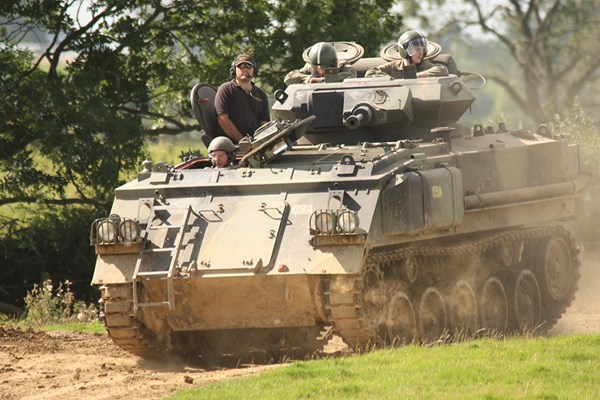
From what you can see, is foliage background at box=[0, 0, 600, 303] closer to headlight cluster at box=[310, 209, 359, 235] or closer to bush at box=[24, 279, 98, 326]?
bush at box=[24, 279, 98, 326]

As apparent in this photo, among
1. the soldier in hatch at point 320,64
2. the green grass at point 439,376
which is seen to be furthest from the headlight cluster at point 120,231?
the soldier in hatch at point 320,64

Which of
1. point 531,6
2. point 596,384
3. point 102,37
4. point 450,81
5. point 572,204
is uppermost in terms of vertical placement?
point 531,6

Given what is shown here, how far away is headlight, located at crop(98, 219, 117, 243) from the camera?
1451 cm

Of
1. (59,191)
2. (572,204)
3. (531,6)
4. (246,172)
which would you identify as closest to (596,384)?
(246,172)

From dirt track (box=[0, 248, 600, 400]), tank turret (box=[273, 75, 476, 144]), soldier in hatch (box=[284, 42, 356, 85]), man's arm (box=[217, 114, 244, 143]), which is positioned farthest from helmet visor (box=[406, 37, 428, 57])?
dirt track (box=[0, 248, 600, 400])

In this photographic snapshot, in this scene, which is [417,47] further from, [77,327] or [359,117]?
[77,327]

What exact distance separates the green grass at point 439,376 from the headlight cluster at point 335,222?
1237 millimetres

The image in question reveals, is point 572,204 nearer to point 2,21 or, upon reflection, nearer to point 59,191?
point 59,191

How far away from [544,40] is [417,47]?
22081 millimetres

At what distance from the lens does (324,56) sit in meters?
18.1

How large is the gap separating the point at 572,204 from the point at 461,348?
5.85 m

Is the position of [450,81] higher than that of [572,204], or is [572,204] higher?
[450,81]

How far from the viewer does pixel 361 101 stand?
16953mm

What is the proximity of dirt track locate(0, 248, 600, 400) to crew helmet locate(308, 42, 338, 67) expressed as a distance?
3.76 metres
